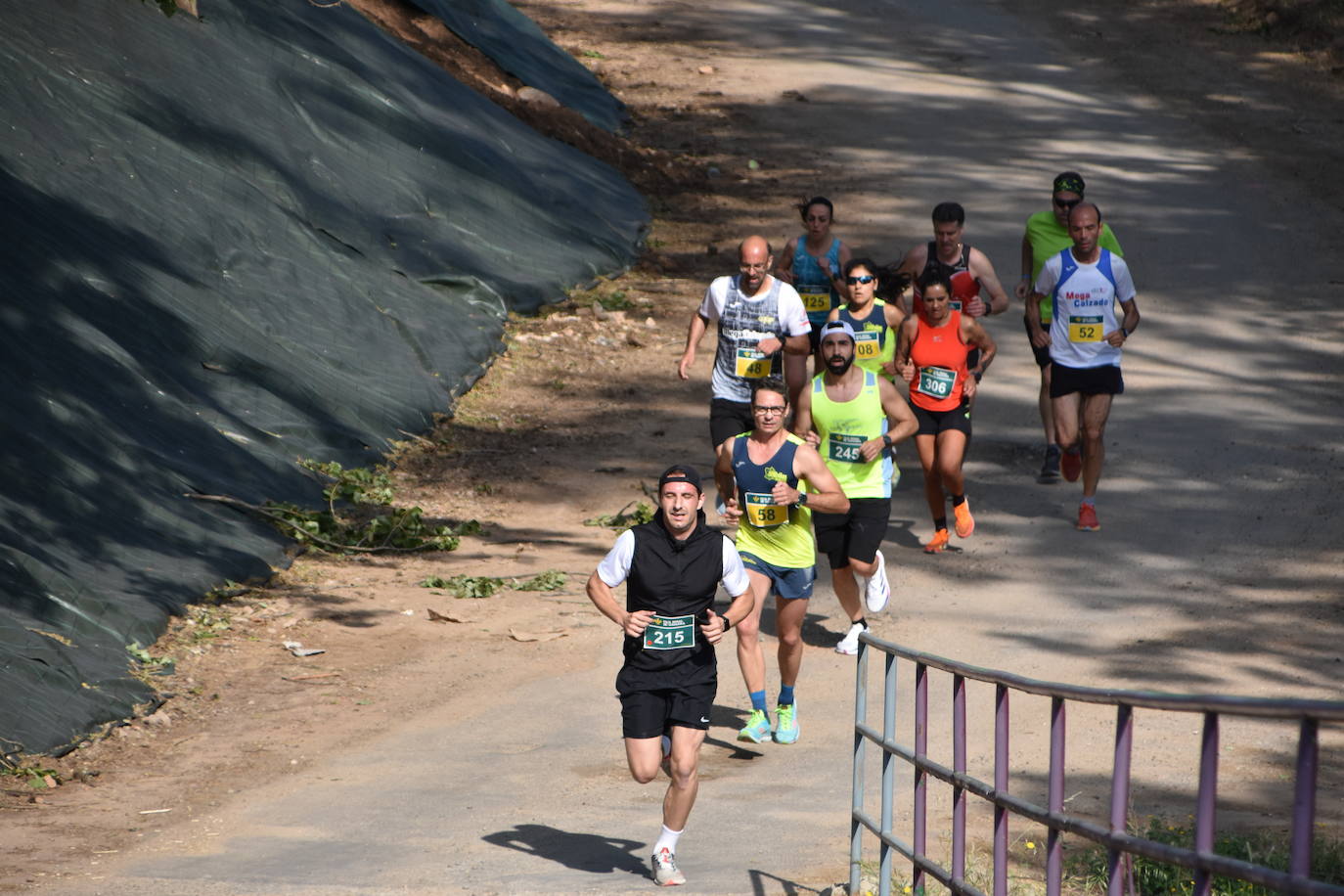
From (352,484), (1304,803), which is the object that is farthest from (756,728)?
(1304,803)

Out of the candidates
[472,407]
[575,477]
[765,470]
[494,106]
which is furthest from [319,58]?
[765,470]

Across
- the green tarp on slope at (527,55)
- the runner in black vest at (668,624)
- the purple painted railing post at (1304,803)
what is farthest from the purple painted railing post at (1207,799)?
the green tarp on slope at (527,55)

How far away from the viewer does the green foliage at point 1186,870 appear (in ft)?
20.9

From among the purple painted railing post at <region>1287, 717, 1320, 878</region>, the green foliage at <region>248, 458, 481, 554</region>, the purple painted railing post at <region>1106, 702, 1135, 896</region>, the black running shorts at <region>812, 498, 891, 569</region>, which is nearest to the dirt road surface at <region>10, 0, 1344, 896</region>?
the green foliage at <region>248, 458, 481, 554</region>

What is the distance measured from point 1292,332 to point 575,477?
789 cm

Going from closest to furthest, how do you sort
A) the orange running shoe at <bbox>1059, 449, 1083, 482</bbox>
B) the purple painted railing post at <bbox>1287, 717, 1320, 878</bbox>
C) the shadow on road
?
1. the purple painted railing post at <bbox>1287, 717, 1320, 878</bbox>
2. the shadow on road
3. the orange running shoe at <bbox>1059, 449, 1083, 482</bbox>

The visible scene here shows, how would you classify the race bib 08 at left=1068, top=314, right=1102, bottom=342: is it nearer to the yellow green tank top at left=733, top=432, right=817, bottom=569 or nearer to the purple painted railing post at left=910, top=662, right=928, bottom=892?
the yellow green tank top at left=733, top=432, right=817, bottom=569

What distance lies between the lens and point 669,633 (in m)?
6.80

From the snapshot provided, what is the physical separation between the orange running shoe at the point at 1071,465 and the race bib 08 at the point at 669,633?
612 cm

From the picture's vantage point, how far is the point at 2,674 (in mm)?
8117

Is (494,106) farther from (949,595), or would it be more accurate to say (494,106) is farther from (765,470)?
(765,470)

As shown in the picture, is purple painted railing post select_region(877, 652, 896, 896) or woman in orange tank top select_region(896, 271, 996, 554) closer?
purple painted railing post select_region(877, 652, 896, 896)

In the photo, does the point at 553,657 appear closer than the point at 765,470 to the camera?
No

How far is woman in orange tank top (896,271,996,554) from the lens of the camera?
36.2 feet
